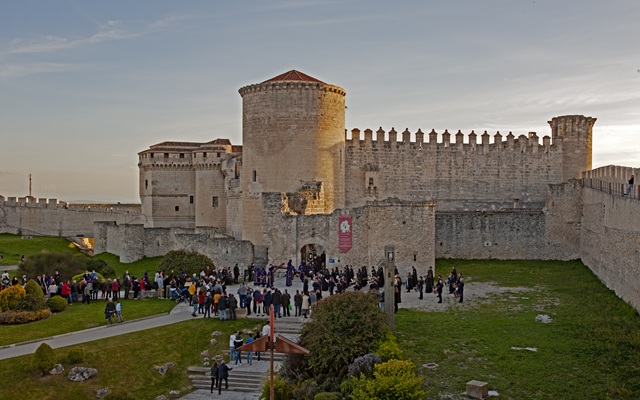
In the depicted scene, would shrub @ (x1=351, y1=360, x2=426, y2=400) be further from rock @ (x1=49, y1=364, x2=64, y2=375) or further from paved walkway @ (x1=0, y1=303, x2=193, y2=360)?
paved walkway @ (x1=0, y1=303, x2=193, y2=360)

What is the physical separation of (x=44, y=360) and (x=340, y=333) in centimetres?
869

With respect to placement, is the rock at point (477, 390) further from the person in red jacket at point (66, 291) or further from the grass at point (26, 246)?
the grass at point (26, 246)

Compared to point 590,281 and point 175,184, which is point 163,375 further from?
point 175,184

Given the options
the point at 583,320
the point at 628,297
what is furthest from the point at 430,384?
the point at 628,297

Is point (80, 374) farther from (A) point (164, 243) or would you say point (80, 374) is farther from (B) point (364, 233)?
(A) point (164, 243)

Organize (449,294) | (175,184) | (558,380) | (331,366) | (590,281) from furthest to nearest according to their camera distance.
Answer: (175,184), (590,281), (449,294), (331,366), (558,380)

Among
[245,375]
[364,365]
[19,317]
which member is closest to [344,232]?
[245,375]

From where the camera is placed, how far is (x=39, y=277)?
93.3 ft

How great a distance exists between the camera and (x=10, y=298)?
78.4ft

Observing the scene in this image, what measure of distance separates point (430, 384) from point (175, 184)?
37010 millimetres

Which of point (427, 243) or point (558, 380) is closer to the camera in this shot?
point (558, 380)

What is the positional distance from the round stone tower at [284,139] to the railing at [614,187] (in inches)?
549

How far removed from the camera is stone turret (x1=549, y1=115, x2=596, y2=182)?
42.5 metres

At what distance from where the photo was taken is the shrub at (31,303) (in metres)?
23.8
